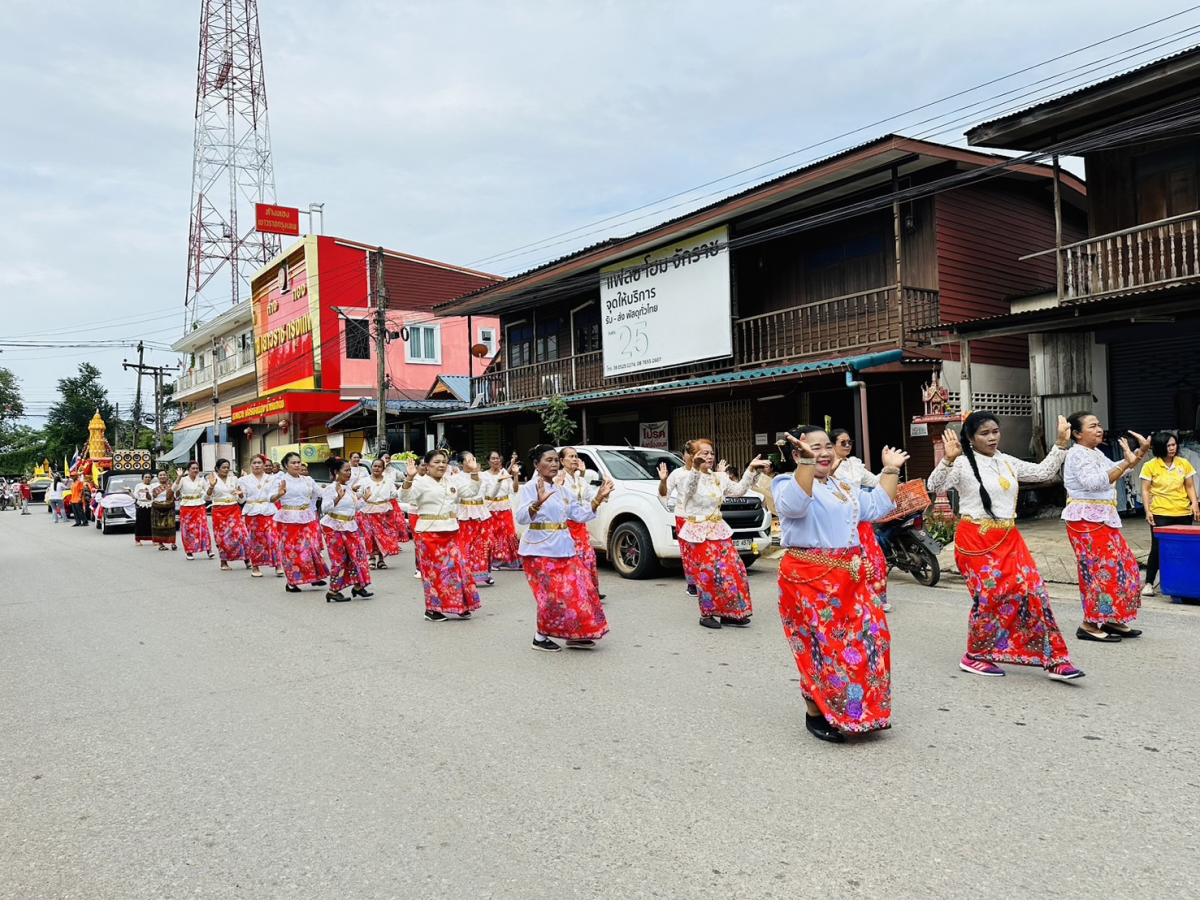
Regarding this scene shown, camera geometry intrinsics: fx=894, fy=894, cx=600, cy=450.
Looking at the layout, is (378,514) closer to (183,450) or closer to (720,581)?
(720,581)

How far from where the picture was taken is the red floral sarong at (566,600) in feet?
22.2

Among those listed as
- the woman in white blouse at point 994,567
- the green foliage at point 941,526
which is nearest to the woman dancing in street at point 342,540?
the woman in white blouse at point 994,567

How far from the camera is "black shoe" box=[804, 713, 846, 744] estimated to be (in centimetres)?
441

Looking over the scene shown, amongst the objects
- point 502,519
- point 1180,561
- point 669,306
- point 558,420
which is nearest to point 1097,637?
point 1180,561

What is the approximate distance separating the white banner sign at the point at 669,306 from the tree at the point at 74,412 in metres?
58.1

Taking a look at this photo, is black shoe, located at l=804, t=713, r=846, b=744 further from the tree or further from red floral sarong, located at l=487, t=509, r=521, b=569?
the tree

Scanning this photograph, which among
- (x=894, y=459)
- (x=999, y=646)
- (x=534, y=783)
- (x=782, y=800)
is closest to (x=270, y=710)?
(x=534, y=783)

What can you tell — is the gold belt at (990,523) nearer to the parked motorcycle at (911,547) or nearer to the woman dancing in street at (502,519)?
the parked motorcycle at (911,547)

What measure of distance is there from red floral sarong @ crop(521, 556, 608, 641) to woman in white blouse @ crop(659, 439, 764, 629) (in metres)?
1.18

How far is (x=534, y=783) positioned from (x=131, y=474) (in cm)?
2537

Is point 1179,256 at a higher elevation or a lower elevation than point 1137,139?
lower

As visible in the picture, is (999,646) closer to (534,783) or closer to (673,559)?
(534,783)

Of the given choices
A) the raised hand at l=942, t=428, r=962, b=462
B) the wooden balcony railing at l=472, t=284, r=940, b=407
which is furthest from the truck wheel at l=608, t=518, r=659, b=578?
the wooden balcony railing at l=472, t=284, r=940, b=407

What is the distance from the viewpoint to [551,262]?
20938mm
